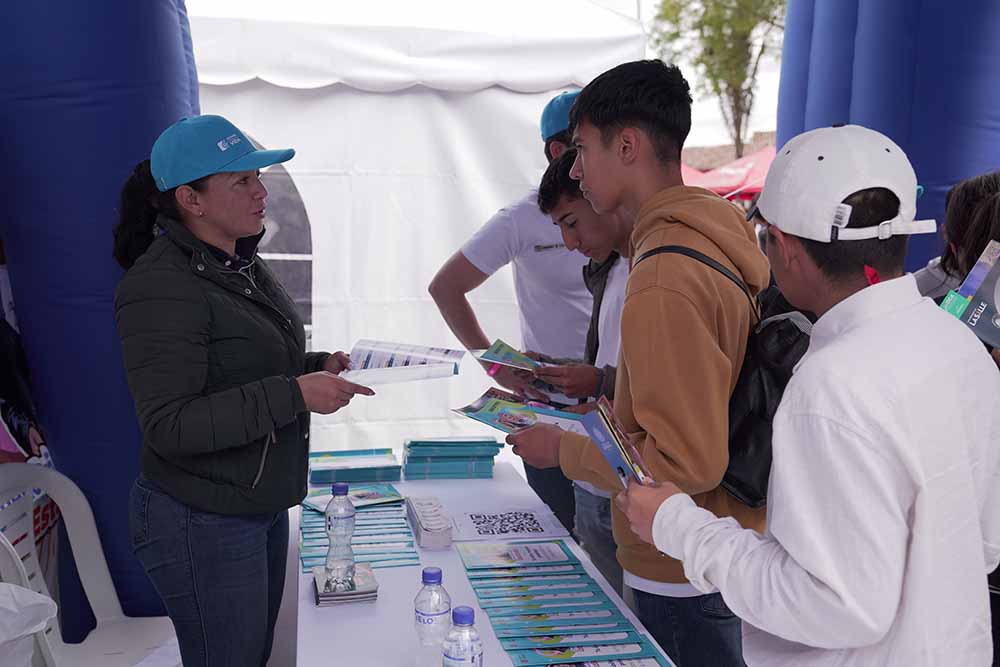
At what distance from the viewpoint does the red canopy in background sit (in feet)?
29.8

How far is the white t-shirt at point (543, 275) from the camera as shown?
2910 millimetres

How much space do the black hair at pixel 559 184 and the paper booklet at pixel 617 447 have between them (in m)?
0.92

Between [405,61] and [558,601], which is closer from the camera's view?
[558,601]

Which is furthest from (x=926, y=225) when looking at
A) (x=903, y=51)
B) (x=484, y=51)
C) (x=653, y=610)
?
(x=484, y=51)

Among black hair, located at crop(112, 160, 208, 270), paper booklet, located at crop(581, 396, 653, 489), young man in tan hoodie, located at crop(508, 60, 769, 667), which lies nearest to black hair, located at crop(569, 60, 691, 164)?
young man in tan hoodie, located at crop(508, 60, 769, 667)

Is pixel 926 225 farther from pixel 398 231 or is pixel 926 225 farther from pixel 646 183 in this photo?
pixel 398 231

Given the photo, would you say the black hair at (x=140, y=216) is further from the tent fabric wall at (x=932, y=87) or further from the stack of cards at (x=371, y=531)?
the tent fabric wall at (x=932, y=87)

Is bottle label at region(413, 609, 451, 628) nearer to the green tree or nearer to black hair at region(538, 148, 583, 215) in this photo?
black hair at region(538, 148, 583, 215)

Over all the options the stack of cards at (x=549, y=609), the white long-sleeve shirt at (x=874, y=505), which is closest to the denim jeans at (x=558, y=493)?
the stack of cards at (x=549, y=609)

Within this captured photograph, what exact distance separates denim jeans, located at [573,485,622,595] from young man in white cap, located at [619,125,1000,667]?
0.83 metres

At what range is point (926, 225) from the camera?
1.16m

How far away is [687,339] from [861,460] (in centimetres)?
44

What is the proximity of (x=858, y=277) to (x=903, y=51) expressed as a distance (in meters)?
2.31

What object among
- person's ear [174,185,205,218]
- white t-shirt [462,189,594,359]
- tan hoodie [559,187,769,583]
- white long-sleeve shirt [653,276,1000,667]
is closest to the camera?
white long-sleeve shirt [653,276,1000,667]
